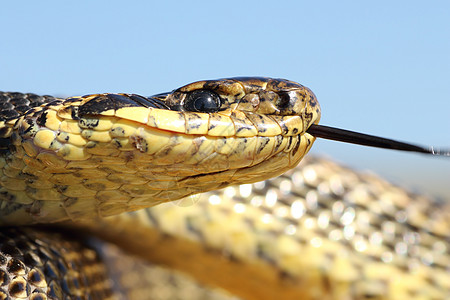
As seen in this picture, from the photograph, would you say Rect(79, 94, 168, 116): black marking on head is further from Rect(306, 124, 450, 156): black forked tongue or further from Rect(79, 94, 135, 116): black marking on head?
Rect(306, 124, 450, 156): black forked tongue

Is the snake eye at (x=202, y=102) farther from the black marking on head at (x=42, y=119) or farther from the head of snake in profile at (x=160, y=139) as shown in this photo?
the black marking on head at (x=42, y=119)

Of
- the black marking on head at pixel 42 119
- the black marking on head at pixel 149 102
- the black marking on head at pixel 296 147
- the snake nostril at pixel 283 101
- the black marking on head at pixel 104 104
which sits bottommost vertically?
the black marking on head at pixel 296 147

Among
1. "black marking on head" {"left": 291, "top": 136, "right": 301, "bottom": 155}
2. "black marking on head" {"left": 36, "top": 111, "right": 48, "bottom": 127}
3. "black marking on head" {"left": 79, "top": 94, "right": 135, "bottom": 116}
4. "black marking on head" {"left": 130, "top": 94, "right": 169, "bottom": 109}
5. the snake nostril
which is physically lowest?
"black marking on head" {"left": 291, "top": 136, "right": 301, "bottom": 155}

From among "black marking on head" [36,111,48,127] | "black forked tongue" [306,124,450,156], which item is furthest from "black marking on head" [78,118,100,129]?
"black forked tongue" [306,124,450,156]

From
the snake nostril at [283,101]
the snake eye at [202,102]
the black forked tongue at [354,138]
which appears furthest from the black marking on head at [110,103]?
the black forked tongue at [354,138]

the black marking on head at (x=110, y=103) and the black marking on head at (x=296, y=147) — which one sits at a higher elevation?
the black marking on head at (x=110, y=103)

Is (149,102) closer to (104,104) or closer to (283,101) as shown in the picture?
(104,104)

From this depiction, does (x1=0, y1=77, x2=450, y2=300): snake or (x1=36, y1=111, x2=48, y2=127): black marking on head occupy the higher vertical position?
(x1=36, y1=111, x2=48, y2=127): black marking on head

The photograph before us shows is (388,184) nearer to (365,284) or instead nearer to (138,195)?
(365,284)

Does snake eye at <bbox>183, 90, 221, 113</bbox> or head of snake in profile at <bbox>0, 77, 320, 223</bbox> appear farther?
snake eye at <bbox>183, 90, 221, 113</bbox>
